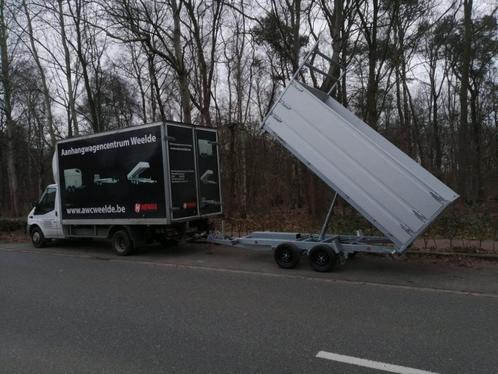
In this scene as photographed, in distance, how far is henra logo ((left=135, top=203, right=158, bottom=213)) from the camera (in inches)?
397

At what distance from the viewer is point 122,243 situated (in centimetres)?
1091

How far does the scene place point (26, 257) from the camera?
11.3 metres

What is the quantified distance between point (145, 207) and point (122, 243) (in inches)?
56.9

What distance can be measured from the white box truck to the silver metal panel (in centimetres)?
285

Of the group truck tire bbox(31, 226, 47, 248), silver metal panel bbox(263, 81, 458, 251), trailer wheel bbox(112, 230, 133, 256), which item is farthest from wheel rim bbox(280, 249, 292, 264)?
truck tire bbox(31, 226, 47, 248)

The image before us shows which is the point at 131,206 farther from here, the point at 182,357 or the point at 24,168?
the point at 24,168

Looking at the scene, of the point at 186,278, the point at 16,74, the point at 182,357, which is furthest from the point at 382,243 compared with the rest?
the point at 16,74

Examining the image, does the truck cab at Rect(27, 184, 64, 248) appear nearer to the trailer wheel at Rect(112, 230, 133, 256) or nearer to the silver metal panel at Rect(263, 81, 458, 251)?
the trailer wheel at Rect(112, 230, 133, 256)

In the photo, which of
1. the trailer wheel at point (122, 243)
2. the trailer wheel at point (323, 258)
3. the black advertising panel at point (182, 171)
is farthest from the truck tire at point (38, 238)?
Result: the trailer wheel at point (323, 258)

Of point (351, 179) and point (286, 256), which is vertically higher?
point (351, 179)

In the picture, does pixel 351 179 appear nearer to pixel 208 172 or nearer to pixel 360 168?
pixel 360 168

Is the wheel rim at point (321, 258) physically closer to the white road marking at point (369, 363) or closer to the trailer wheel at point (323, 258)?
the trailer wheel at point (323, 258)

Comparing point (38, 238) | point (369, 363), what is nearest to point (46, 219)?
point (38, 238)

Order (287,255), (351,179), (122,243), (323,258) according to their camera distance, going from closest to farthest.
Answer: (351,179) < (323,258) < (287,255) < (122,243)
